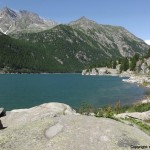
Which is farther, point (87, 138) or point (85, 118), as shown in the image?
point (85, 118)

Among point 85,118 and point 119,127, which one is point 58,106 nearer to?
point 85,118

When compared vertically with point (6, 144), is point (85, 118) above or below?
above

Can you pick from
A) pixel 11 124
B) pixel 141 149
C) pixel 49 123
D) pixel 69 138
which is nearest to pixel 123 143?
pixel 141 149

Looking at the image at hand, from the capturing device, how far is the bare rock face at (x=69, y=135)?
1300 centimetres

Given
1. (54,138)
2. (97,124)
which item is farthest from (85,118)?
(54,138)

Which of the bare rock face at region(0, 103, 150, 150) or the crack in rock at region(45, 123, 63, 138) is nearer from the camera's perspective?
the bare rock face at region(0, 103, 150, 150)

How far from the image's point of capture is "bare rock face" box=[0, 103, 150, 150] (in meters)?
13.0

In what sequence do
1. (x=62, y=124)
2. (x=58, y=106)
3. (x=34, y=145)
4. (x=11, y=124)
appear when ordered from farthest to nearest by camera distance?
(x=58, y=106)
(x=11, y=124)
(x=62, y=124)
(x=34, y=145)

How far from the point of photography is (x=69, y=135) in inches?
536

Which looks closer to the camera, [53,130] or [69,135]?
[69,135]

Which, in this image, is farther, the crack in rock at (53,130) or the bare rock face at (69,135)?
the crack in rock at (53,130)

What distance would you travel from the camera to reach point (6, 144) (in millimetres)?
13672

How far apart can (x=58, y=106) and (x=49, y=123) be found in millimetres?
4232

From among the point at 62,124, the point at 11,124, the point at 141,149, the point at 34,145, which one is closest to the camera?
the point at 141,149
